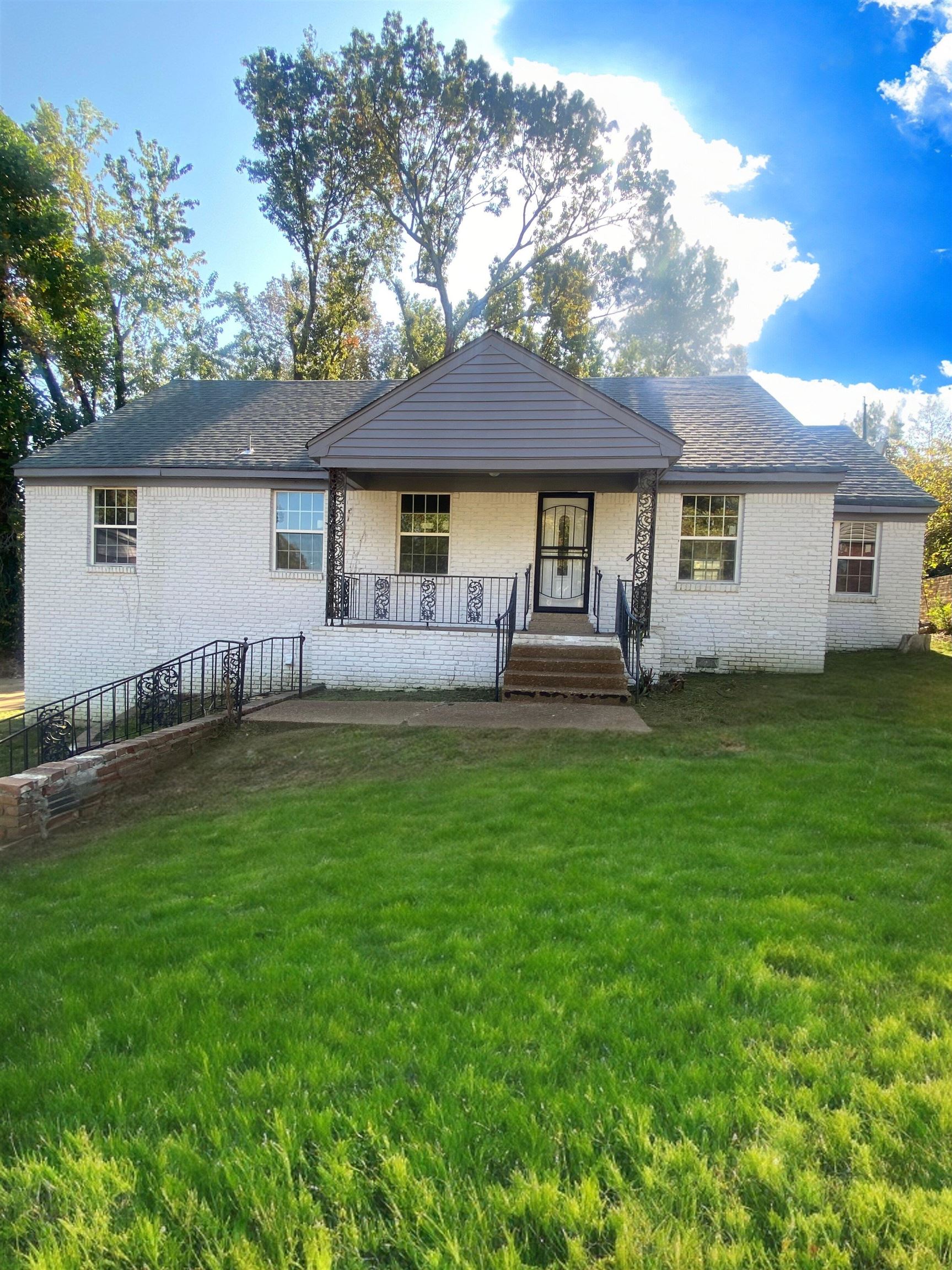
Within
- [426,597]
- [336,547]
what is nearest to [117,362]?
[336,547]

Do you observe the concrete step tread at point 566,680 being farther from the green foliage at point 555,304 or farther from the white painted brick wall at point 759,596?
the green foliage at point 555,304

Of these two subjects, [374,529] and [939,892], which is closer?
[939,892]

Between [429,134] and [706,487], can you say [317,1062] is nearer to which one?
[706,487]

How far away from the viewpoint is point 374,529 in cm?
1338

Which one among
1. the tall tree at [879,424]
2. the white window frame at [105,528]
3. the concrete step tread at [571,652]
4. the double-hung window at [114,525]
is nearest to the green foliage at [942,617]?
the concrete step tread at [571,652]

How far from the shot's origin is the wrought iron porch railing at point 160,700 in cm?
796

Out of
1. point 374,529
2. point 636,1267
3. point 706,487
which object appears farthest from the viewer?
point 374,529

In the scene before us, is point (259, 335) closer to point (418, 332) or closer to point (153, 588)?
point (418, 332)

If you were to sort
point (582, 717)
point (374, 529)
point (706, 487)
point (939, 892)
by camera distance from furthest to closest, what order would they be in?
point (374, 529) < point (706, 487) < point (582, 717) < point (939, 892)

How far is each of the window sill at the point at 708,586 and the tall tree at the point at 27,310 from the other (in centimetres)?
2047

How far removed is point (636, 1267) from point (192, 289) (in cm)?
3522

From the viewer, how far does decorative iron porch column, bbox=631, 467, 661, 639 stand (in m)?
11.1

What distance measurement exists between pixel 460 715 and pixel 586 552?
5425 mm

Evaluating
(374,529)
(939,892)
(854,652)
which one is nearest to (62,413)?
(374,529)
